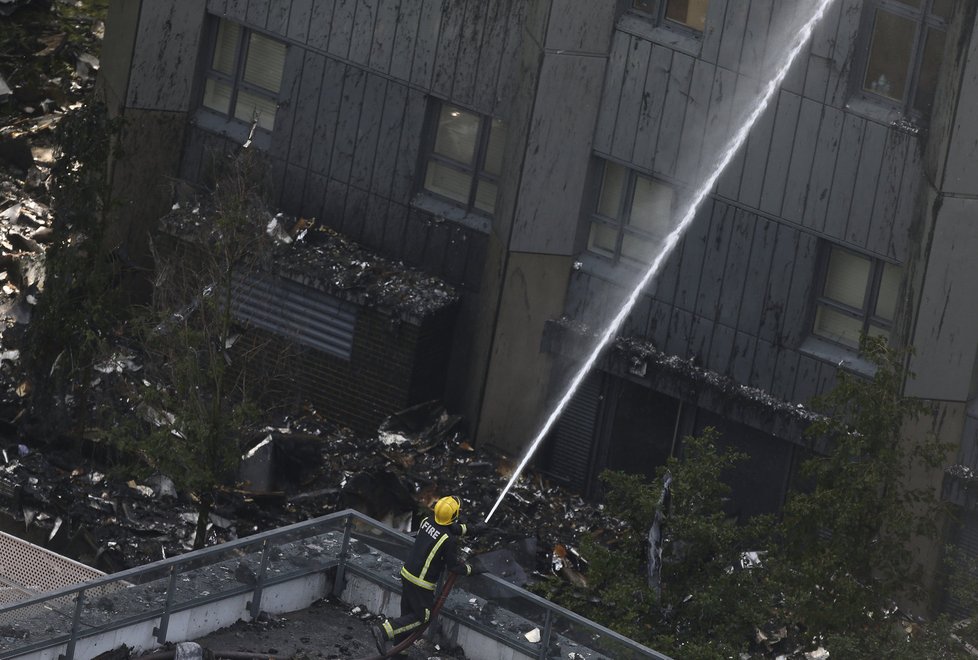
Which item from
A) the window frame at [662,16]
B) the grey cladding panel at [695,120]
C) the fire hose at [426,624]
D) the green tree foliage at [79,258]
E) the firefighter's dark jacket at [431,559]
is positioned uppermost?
the window frame at [662,16]

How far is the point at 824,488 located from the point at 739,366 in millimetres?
4843

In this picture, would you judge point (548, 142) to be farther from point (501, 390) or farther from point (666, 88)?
point (501, 390)

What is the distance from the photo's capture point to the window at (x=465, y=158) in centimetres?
2005

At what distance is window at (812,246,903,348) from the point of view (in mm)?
17625

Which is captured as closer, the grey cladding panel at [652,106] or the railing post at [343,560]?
the railing post at [343,560]

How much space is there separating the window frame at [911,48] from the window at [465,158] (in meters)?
4.35

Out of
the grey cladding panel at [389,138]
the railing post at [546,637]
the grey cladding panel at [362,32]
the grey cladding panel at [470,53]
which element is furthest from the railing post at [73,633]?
the grey cladding panel at [362,32]

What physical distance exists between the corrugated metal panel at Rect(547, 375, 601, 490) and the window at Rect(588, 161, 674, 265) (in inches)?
62.6

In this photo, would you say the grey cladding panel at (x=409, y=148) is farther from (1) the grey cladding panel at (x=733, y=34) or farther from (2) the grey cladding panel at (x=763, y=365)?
(2) the grey cladding panel at (x=763, y=365)

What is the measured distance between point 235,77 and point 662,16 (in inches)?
231

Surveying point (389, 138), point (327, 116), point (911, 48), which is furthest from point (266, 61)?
point (911, 48)

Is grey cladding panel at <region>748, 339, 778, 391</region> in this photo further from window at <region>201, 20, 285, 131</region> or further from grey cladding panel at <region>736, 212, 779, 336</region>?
window at <region>201, 20, 285, 131</region>

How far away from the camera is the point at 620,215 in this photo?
62.8 feet

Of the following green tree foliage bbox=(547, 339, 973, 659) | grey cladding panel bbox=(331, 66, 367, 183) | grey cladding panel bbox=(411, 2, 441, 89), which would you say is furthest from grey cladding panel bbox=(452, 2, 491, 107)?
green tree foliage bbox=(547, 339, 973, 659)
